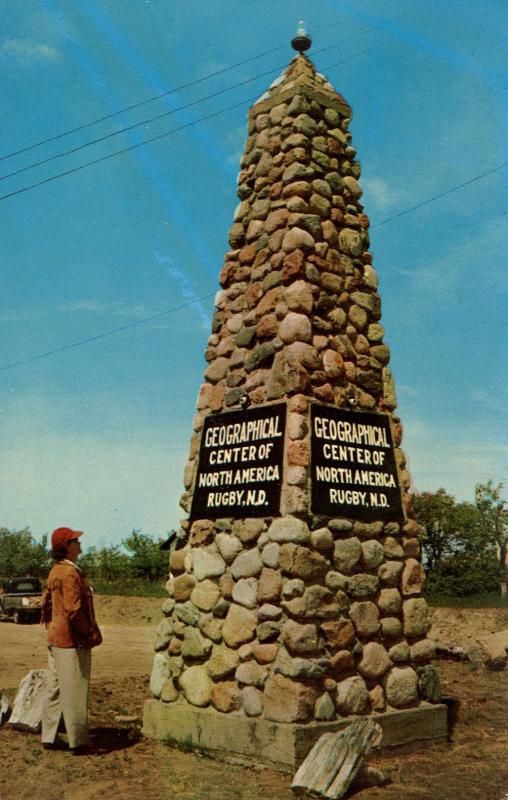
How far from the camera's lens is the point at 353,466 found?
633 centimetres

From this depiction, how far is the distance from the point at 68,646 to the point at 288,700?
5.84ft

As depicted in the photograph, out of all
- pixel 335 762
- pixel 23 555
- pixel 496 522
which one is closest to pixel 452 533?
pixel 496 522

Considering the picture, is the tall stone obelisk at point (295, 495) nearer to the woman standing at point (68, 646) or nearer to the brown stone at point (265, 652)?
the brown stone at point (265, 652)

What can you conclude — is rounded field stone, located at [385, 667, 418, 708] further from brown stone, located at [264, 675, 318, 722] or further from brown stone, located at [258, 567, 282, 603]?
brown stone, located at [258, 567, 282, 603]

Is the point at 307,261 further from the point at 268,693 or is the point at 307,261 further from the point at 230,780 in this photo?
the point at 230,780

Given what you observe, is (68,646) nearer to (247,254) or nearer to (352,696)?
(352,696)

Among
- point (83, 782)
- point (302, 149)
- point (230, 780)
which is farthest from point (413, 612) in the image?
point (302, 149)

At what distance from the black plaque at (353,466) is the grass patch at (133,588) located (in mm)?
18212

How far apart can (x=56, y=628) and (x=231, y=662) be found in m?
1.40

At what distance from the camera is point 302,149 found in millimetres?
6777

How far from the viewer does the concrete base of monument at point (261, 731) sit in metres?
5.32

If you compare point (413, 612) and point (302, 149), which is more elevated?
point (302, 149)

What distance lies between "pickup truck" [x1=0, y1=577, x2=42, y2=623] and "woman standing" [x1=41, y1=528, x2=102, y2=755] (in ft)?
60.6

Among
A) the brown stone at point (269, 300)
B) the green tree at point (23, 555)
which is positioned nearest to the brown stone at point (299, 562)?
the brown stone at point (269, 300)
